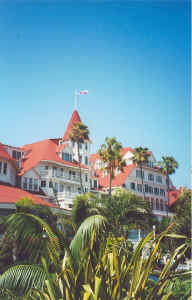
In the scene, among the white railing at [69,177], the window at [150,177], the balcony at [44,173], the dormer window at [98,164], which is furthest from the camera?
the dormer window at [98,164]

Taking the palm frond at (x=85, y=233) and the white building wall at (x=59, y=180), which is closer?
the palm frond at (x=85, y=233)

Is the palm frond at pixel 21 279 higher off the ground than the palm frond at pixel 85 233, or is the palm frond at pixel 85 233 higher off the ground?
the palm frond at pixel 85 233

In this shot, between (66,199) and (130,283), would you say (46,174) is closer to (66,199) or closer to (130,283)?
(66,199)

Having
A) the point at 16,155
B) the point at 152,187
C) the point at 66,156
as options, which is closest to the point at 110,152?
the point at 66,156

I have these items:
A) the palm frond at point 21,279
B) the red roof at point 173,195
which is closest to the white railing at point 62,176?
the red roof at point 173,195

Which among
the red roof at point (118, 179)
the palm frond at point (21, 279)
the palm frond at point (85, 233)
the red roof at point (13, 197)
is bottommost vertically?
the palm frond at point (21, 279)

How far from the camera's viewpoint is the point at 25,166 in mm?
46656

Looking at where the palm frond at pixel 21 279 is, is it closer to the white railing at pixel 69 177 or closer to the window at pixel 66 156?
the white railing at pixel 69 177

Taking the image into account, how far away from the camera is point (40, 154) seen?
158 feet

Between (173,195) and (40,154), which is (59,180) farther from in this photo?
(173,195)

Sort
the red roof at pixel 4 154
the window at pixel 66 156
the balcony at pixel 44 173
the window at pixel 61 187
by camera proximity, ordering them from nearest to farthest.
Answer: the red roof at pixel 4 154, the balcony at pixel 44 173, the window at pixel 61 187, the window at pixel 66 156

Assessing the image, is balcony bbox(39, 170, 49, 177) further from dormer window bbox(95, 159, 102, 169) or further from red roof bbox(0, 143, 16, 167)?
dormer window bbox(95, 159, 102, 169)

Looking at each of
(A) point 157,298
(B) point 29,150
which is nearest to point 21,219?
(A) point 157,298

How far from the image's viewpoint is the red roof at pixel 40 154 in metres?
46.6
